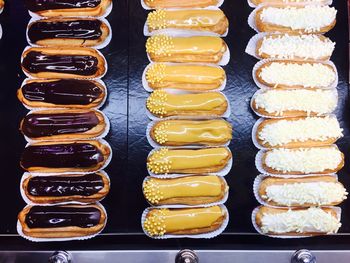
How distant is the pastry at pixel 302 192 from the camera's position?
379 centimetres

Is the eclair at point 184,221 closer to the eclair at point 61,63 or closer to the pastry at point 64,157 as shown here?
the pastry at point 64,157

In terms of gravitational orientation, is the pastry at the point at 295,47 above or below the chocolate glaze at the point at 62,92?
above

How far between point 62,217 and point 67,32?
148 cm

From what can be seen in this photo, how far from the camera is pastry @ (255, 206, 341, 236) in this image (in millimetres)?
3764

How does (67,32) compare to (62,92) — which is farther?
(67,32)

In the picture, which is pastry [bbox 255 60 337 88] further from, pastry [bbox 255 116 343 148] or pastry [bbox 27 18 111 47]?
pastry [bbox 27 18 111 47]

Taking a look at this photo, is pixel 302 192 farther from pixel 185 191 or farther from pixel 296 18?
pixel 296 18

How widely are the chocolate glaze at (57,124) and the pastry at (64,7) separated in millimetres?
869

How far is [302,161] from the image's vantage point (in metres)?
3.80

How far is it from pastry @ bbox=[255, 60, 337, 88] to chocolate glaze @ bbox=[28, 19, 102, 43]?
4.63ft


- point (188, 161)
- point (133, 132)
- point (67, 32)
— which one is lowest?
point (188, 161)

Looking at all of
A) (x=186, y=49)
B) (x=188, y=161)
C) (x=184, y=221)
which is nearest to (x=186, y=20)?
(x=186, y=49)

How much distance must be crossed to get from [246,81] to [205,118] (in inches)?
21.5

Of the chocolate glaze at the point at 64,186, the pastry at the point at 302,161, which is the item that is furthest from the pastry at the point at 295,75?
the chocolate glaze at the point at 64,186
